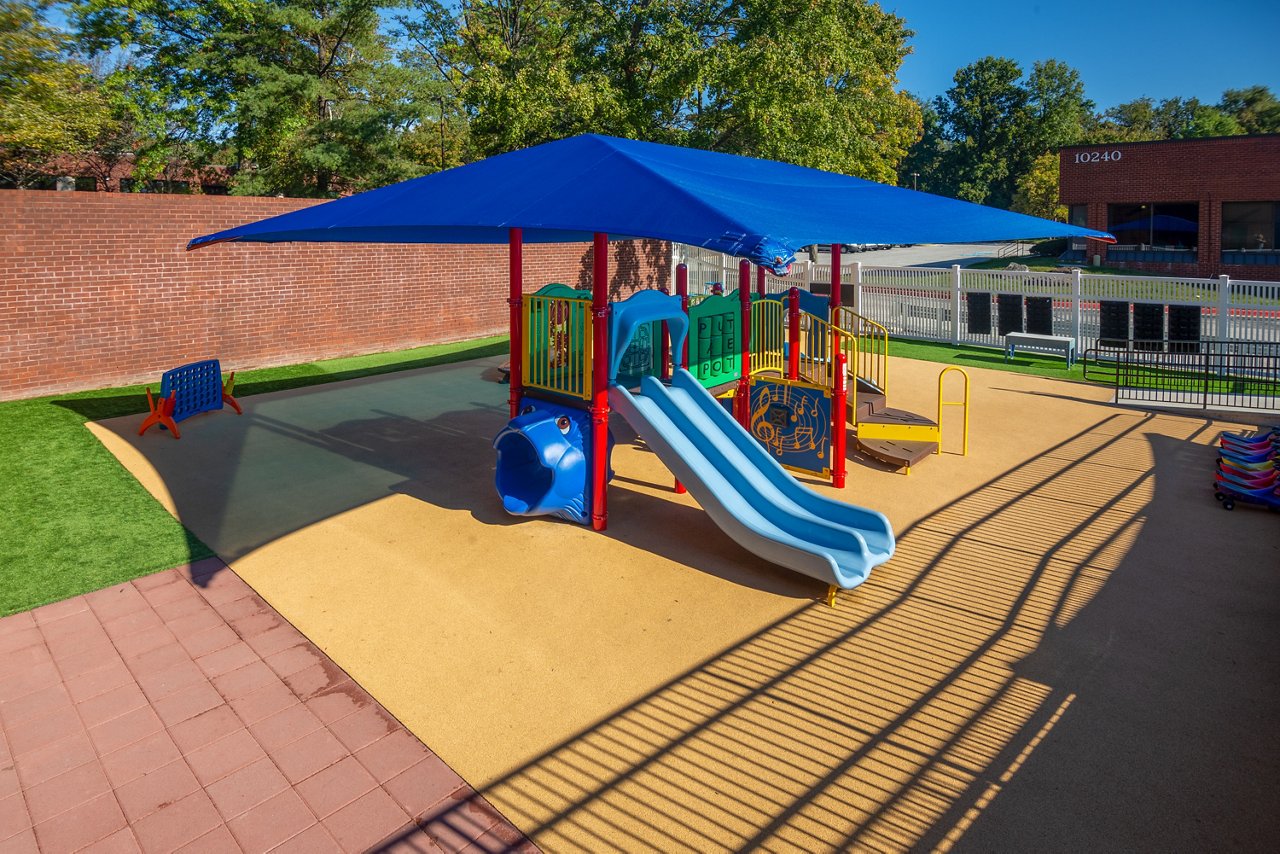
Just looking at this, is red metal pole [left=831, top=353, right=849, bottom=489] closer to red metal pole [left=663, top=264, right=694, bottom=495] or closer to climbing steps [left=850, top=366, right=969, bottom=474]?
climbing steps [left=850, top=366, right=969, bottom=474]

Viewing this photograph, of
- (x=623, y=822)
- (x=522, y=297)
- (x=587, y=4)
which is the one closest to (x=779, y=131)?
(x=587, y=4)

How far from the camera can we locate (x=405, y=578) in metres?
7.34

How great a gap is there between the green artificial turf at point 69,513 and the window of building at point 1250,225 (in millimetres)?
38935

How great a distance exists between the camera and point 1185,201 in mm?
35219

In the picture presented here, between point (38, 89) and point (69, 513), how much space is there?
705 cm

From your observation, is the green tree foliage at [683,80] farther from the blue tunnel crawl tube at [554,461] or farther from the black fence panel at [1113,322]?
the blue tunnel crawl tube at [554,461]

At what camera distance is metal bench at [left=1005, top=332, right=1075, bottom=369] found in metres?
17.5

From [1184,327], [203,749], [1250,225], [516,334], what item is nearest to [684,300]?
[516,334]

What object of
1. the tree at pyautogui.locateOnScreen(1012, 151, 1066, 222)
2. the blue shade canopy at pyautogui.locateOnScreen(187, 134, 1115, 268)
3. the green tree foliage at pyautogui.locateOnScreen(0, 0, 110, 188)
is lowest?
the blue shade canopy at pyautogui.locateOnScreen(187, 134, 1115, 268)

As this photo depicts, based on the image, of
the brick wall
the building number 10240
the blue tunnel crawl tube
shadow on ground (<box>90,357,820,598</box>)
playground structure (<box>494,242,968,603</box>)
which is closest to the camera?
playground structure (<box>494,242,968,603</box>)

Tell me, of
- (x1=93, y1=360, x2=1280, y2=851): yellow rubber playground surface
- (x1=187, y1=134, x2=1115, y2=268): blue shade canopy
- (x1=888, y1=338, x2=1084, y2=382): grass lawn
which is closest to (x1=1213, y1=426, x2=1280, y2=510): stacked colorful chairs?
(x1=93, y1=360, x2=1280, y2=851): yellow rubber playground surface

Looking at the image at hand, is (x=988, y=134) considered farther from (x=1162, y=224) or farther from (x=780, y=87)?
(x=780, y=87)

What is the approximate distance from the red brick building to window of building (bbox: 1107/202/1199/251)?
1.5 inches

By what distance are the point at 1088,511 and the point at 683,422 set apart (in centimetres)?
440
